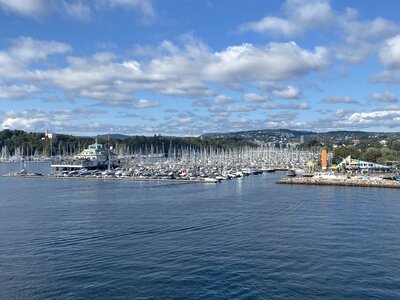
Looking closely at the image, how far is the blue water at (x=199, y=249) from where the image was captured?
908 cm

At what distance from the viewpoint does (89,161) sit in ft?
143

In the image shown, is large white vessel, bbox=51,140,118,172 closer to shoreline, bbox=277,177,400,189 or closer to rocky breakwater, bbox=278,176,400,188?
shoreline, bbox=277,177,400,189

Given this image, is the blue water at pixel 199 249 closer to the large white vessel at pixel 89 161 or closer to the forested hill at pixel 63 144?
the large white vessel at pixel 89 161

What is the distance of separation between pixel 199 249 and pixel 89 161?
110 feet

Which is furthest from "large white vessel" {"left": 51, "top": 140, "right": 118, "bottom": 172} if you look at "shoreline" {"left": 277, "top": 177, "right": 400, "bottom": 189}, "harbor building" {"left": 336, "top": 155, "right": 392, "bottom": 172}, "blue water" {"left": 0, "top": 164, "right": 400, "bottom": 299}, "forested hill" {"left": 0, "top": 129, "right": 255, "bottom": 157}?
"blue water" {"left": 0, "top": 164, "right": 400, "bottom": 299}

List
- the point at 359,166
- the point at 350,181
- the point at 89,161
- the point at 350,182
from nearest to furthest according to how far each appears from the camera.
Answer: the point at 350,182
the point at 350,181
the point at 359,166
the point at 89,161

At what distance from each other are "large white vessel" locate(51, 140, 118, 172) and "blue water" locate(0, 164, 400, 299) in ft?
68.4

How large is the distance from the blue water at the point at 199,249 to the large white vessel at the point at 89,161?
20.8m

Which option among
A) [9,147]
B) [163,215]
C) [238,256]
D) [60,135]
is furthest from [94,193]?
[60,135]

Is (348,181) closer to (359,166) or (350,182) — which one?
(350,182)

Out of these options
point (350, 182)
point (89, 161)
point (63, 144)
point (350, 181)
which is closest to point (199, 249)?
point (350, 182)

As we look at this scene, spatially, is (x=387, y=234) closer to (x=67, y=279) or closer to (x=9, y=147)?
(x=67, y=279)

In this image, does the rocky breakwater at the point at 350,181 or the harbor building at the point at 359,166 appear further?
the harbor building at the point at 359,166

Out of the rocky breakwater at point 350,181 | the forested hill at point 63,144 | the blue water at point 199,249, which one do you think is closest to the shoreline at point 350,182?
the rocky breakwater at point 350,181
